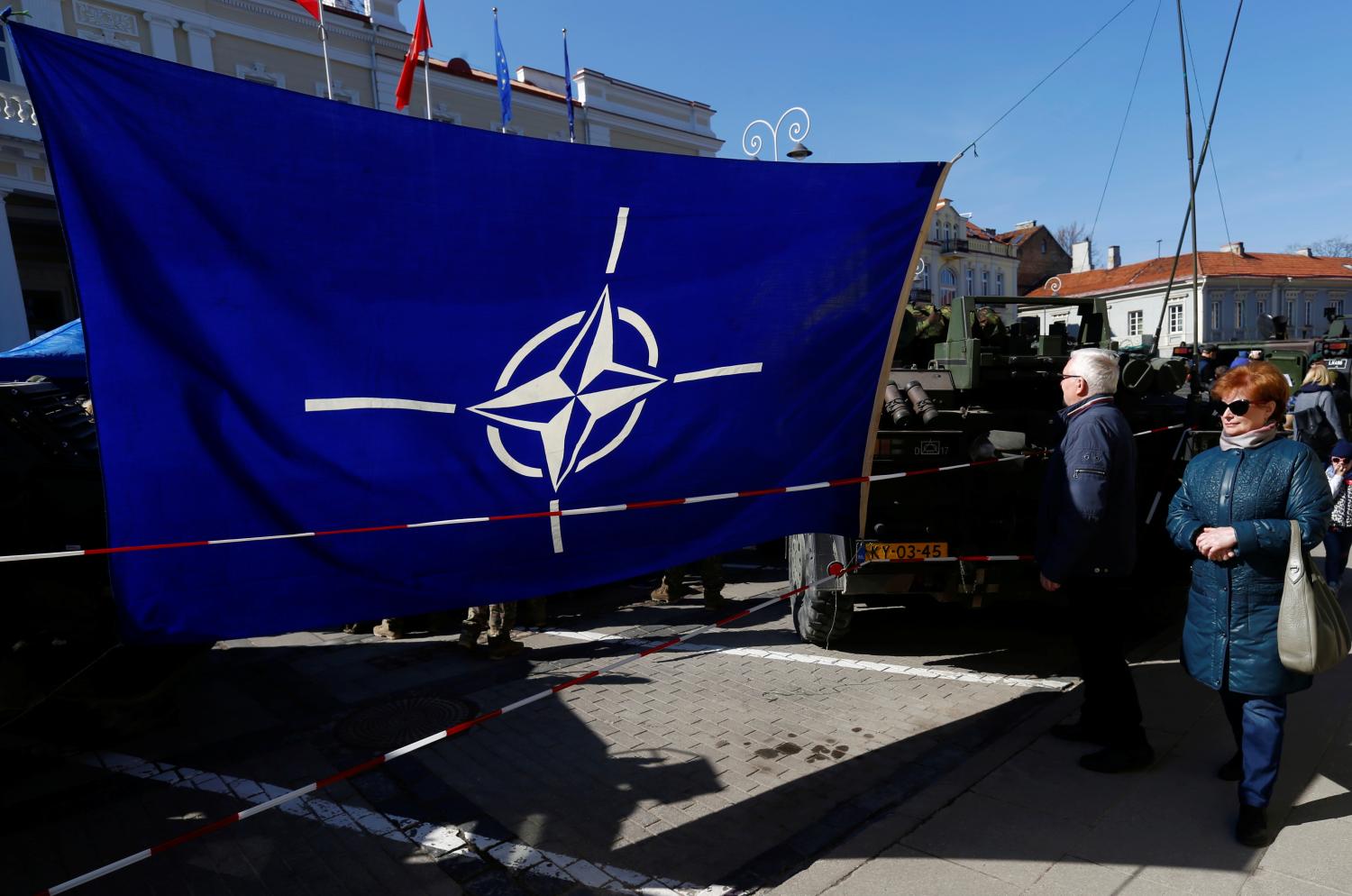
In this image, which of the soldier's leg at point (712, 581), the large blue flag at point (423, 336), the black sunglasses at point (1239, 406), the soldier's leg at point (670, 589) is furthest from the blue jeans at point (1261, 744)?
the soldier's leg at point (670, 589)

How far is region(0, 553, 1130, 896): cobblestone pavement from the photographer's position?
3426 millimetres

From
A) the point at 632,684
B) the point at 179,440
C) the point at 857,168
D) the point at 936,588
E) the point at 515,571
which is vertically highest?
the point at 857,168

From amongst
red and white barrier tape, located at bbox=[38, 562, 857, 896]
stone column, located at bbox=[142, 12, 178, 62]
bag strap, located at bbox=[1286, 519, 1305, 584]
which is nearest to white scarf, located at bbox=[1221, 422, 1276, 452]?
bag strap, located at bbox=[1286, 519, 1305, 584]

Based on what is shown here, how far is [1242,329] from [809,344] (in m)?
58.1

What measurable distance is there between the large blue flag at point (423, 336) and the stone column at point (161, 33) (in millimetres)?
18413

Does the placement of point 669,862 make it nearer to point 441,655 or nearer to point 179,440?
point 179,440

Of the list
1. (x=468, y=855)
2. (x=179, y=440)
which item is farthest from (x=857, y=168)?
(x=468, y=855)

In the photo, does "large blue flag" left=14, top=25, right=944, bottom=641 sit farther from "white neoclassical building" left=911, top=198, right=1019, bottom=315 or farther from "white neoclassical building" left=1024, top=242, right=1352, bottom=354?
"white neoclassical building" left=1024, top=242, right=1352, bottom=354

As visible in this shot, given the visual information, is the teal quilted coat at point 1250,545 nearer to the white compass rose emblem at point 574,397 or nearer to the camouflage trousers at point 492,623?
the white compass rose emblem at point 574,397

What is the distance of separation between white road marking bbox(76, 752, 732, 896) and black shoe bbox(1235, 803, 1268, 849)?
2.01 metres

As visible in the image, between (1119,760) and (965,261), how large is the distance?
55171 mm

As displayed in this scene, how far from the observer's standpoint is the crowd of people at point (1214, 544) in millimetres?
3045

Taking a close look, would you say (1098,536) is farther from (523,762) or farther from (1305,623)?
(523,762)

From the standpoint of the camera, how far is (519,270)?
279cm
